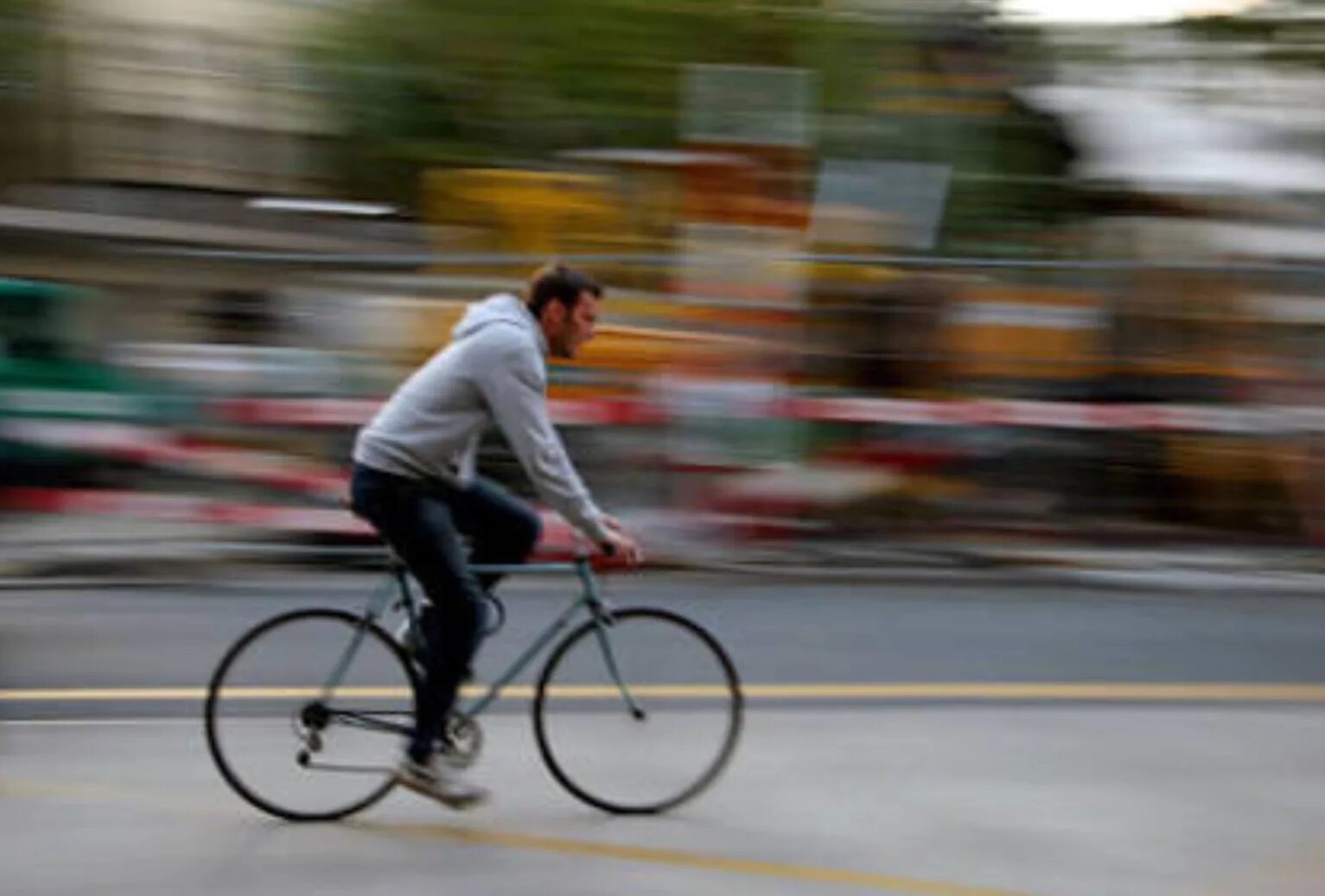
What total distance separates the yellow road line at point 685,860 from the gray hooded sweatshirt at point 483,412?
0.89 metres

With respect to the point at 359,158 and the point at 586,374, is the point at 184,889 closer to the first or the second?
the point at 586,374

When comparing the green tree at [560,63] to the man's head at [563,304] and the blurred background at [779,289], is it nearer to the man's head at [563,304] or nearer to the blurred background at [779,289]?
the blurred background at [779,289]

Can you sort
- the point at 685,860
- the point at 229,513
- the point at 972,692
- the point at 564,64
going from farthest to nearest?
the point at 564,64 → the point at 229,513 → the point at 972,692 → the point at 685,860

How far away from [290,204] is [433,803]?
36.4ft

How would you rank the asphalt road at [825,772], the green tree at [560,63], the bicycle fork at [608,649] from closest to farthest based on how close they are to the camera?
1. the asphalt road at [825,772]
2. the bicycle fork at [608,649]
3. the green tree at [560,63]

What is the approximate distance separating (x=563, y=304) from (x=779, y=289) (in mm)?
4769

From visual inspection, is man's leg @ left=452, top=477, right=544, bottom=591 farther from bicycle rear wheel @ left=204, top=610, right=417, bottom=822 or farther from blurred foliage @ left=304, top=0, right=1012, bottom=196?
blurred foliage @ left=304, top=0, right=1012, bottom=196

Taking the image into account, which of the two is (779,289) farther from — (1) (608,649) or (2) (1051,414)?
(1) (608,649)

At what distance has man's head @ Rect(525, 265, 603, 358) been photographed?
557 centimetres

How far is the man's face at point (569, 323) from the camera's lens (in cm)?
558

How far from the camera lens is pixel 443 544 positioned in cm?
555

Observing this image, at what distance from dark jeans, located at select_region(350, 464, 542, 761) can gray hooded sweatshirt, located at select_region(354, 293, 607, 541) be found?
0.06m

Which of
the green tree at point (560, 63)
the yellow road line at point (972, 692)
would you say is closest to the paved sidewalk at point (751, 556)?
the yellow road line at point (972, 692)

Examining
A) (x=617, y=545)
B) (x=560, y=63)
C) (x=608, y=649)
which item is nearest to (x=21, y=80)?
(x=560, y=63)
